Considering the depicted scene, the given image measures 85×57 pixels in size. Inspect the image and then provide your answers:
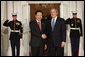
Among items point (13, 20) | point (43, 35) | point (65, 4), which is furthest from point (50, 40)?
point (65, 4)

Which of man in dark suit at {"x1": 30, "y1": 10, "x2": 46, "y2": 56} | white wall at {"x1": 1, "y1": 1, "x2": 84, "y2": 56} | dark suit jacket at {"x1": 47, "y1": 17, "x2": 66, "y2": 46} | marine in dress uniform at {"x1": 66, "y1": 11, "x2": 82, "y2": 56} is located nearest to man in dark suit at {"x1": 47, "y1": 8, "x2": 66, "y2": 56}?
dark suit jacket at {"x1": 47, "y1": 17, "x2": 66, "y2": 46}

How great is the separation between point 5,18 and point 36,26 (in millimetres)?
1938

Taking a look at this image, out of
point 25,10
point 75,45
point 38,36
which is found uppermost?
point 25,10

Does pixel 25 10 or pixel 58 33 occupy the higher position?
pixel 25 10

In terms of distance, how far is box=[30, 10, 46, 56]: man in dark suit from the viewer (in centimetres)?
459

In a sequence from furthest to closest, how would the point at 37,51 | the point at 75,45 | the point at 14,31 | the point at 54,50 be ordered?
the point at 75,45
the point at 14,31
the point at 37,51
the point at 54,50

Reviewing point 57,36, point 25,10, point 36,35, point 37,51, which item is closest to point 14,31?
point 25,10

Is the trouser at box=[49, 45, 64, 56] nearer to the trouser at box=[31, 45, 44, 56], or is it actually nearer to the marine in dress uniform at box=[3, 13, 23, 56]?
the trouser at box=[31, 45, 44, 56]

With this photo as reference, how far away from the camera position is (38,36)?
15.2 feet

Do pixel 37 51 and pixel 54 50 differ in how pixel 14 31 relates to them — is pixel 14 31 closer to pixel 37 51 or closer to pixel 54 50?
pixel 37 51

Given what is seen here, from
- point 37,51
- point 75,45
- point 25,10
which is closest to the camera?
point 37,51

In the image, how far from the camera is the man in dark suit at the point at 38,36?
459 cm

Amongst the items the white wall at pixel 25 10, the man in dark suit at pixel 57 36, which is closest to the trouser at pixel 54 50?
the man in dark suit at pixel 57 36

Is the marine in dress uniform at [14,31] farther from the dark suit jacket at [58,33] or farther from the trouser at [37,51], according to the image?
the dark suit jacket at [58,33]
